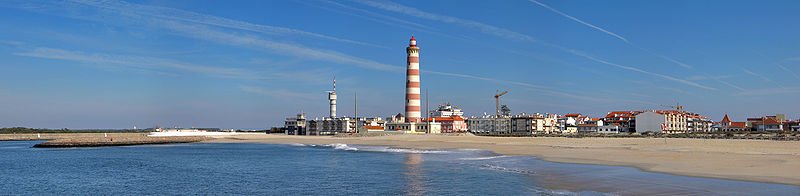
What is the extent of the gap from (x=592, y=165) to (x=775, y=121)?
129421 millimetres

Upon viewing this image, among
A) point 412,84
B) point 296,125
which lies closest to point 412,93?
point 412,84

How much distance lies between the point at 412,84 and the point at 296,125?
168ft

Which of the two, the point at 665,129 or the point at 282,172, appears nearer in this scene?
the point at 282,172

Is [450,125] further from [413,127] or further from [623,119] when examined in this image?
[623,119]

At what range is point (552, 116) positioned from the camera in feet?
501

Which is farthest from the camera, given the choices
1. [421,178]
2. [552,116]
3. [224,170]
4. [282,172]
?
[552,116]

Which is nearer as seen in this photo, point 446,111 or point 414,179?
point 414,179

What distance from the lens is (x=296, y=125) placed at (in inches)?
5694

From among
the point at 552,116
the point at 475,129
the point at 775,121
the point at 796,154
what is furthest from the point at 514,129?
the point at 796,154

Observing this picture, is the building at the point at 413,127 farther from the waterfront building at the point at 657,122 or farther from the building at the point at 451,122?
the waterfront building at the point at 657,122

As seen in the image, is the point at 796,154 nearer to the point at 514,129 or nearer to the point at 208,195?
the point at 208,195

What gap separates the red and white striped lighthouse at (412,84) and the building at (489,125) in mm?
35171

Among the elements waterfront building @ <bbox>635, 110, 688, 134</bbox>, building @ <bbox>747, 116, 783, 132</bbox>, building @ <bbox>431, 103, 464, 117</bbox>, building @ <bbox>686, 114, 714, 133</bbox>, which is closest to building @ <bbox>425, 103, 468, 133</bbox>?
building @ <bbox>431, 103, 464, 117</bbox>

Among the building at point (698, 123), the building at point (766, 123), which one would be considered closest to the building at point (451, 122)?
the building at point (698, 123)
